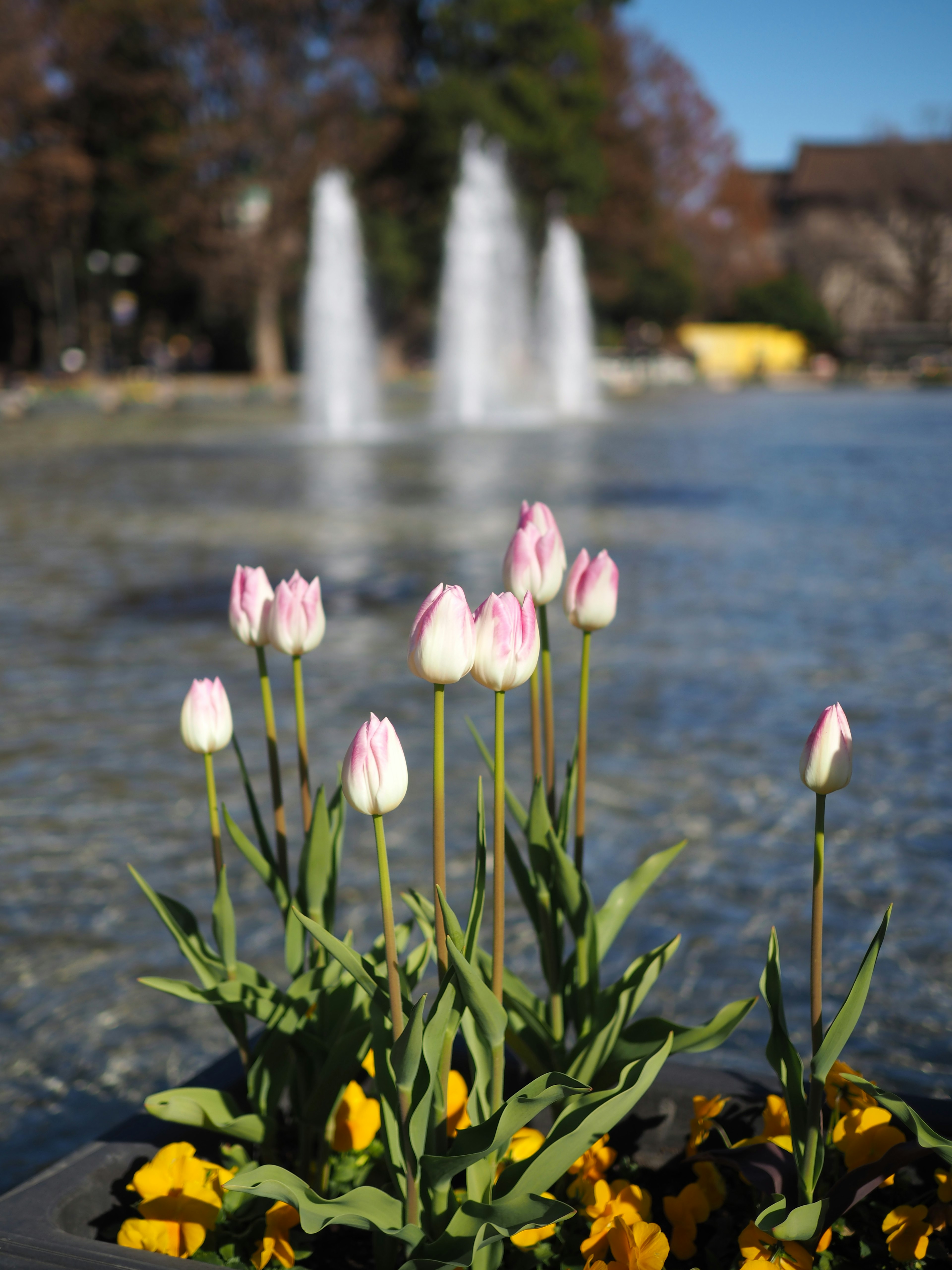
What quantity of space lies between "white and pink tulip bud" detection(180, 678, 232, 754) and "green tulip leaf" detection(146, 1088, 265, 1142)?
52 cm

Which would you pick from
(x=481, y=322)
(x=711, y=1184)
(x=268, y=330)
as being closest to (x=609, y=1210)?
(x=711, y=1184)

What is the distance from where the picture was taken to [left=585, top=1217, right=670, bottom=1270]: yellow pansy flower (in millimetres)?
1735

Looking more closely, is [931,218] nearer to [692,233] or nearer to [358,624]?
[692,233]

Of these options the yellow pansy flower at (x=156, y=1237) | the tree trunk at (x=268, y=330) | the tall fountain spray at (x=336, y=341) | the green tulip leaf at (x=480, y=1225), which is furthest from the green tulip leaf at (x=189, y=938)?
the tree trunk at (x=268, y=330)

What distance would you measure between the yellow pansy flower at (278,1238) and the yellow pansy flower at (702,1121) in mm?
607

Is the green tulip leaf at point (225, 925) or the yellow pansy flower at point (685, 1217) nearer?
the yellow pansy flower at point (685, 1217)

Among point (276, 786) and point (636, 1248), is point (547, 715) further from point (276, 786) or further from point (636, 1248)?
point (636, 1248)

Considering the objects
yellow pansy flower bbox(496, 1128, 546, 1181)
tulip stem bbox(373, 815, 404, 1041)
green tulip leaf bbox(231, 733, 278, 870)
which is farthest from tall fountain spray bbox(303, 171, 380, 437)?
tulip stem bbox(373, 815, 404, 1041)

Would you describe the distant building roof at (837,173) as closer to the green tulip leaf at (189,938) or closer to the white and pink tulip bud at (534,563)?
the white and pink tulip bud at (534,563)

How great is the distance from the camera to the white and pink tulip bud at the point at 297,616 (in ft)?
6.82

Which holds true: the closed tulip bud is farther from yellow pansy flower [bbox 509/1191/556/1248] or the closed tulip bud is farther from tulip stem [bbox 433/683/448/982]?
yellow pansy flower [bbox 509/1191/556/1248]

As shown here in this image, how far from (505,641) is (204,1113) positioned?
0.93m

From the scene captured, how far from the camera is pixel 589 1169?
6.64 feet

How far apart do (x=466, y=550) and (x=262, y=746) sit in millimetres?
4940
